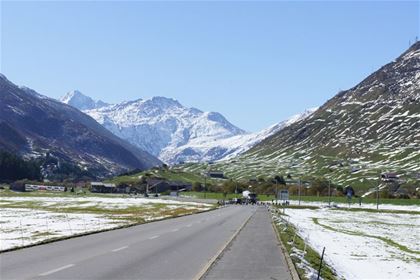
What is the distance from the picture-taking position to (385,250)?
40.5 meters

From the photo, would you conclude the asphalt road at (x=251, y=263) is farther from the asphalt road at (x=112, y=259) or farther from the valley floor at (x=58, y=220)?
the valley floor at (x=58, y=220)

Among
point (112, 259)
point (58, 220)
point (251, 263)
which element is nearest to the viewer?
point (251, 263)

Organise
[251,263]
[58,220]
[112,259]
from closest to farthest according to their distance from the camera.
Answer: [251,263] → [112,259] → [58,220]

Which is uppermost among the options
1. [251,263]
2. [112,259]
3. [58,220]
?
→ [58,220]

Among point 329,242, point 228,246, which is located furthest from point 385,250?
point 228,246

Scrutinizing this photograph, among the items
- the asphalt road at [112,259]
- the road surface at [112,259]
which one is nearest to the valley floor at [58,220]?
the asphalt road at [112,259]

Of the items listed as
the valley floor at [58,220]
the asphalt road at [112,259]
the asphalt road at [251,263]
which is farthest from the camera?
the valley floor at [58,220]

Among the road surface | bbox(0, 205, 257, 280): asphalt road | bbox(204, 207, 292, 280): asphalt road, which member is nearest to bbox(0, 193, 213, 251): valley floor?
bbox(0, 205, 257, 280): asphalt road

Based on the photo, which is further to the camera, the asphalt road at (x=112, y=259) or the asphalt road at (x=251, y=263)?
the asphalt road at (x=251, y=263)

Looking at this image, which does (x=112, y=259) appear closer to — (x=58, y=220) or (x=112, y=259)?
(x=112, y=259)

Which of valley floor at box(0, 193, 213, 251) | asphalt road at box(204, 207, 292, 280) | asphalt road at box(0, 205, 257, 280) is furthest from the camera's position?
valley floor at box(0, 193, 213, 251)

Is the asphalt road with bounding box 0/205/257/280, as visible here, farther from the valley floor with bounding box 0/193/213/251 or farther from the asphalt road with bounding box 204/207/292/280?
the valley floor with bounding box 0/193/213/251

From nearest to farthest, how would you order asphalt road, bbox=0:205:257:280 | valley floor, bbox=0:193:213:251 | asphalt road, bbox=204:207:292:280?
1. asphalt road, bbox=0:205:257:280
2. asphalt road, bbox=204:207:292:280
3. valley floor, bbox=0:193:213:251

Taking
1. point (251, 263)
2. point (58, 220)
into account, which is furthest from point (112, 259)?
point (58, 220)
